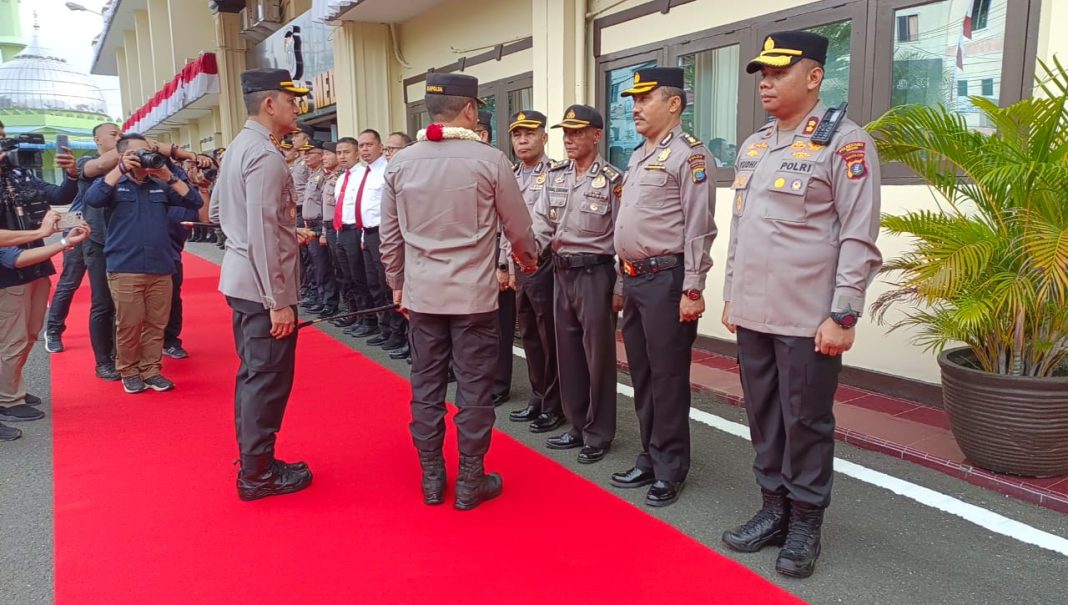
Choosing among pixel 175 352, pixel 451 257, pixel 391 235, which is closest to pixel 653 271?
pixel 451 257

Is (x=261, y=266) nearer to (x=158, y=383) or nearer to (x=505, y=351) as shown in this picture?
(x=505, y=351)

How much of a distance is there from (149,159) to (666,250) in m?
3.42

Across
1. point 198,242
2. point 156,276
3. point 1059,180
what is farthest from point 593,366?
point 198,242

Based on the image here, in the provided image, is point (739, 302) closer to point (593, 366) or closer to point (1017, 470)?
point (593, 366)

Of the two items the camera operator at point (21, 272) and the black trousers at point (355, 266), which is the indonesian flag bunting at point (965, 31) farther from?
the camera operator at point (21, 272)

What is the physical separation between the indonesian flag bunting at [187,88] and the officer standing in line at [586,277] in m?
12.7

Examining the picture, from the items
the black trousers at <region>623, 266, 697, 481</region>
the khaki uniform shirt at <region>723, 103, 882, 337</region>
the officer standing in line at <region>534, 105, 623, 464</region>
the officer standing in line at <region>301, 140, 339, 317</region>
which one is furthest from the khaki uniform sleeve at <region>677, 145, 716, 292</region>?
the officer standing in line at <region>301, 140, 339, 317</region>

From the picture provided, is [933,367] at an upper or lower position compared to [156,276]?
lower

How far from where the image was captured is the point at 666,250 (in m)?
3.01

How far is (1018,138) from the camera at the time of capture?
3.12 m

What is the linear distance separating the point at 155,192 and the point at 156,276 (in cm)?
57

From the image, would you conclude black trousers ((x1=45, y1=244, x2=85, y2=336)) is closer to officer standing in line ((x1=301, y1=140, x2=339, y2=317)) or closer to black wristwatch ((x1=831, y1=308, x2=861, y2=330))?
officer standing in line ((x1=301, y1=140, x2=339, y2=317))

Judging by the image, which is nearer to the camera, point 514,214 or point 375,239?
point 514,214

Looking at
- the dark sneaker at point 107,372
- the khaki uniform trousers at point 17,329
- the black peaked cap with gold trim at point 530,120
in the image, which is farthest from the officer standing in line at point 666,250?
the dark sneaker at point 107,372
